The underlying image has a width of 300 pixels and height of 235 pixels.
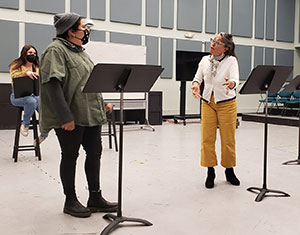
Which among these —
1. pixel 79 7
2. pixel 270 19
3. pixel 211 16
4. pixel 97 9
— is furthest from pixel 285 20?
pixel 79 7

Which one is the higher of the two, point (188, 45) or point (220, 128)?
point (188, 45)

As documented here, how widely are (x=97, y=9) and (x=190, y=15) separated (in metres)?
2.61

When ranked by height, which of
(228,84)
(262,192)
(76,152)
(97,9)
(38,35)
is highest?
(97,9)

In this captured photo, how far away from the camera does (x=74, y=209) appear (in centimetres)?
249

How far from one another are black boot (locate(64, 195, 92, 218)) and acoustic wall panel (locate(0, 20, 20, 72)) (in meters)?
5.67

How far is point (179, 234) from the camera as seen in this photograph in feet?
7.28

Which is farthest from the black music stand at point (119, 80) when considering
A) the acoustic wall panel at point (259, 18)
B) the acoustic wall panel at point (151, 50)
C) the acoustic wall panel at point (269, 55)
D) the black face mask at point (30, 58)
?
the acoustic wall panel at point (269, 55)

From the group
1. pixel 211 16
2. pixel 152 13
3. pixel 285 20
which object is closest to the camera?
pixel 152 13

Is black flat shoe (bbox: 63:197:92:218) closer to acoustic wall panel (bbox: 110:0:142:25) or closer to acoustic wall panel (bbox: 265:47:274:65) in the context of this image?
acoustic wall panel (bbox: 110:0:142:25)

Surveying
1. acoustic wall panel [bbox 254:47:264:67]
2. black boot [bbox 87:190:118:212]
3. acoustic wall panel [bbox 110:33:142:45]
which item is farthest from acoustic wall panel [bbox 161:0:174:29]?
black boot [bbox 87:190:118:212]

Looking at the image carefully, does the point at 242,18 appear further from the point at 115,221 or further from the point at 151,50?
the point at 115,221

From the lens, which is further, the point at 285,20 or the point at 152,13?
the point at 285,20

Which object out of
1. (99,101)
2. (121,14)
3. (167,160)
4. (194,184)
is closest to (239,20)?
(121,14)

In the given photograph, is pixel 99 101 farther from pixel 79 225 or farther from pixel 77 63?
pixel 79 225
